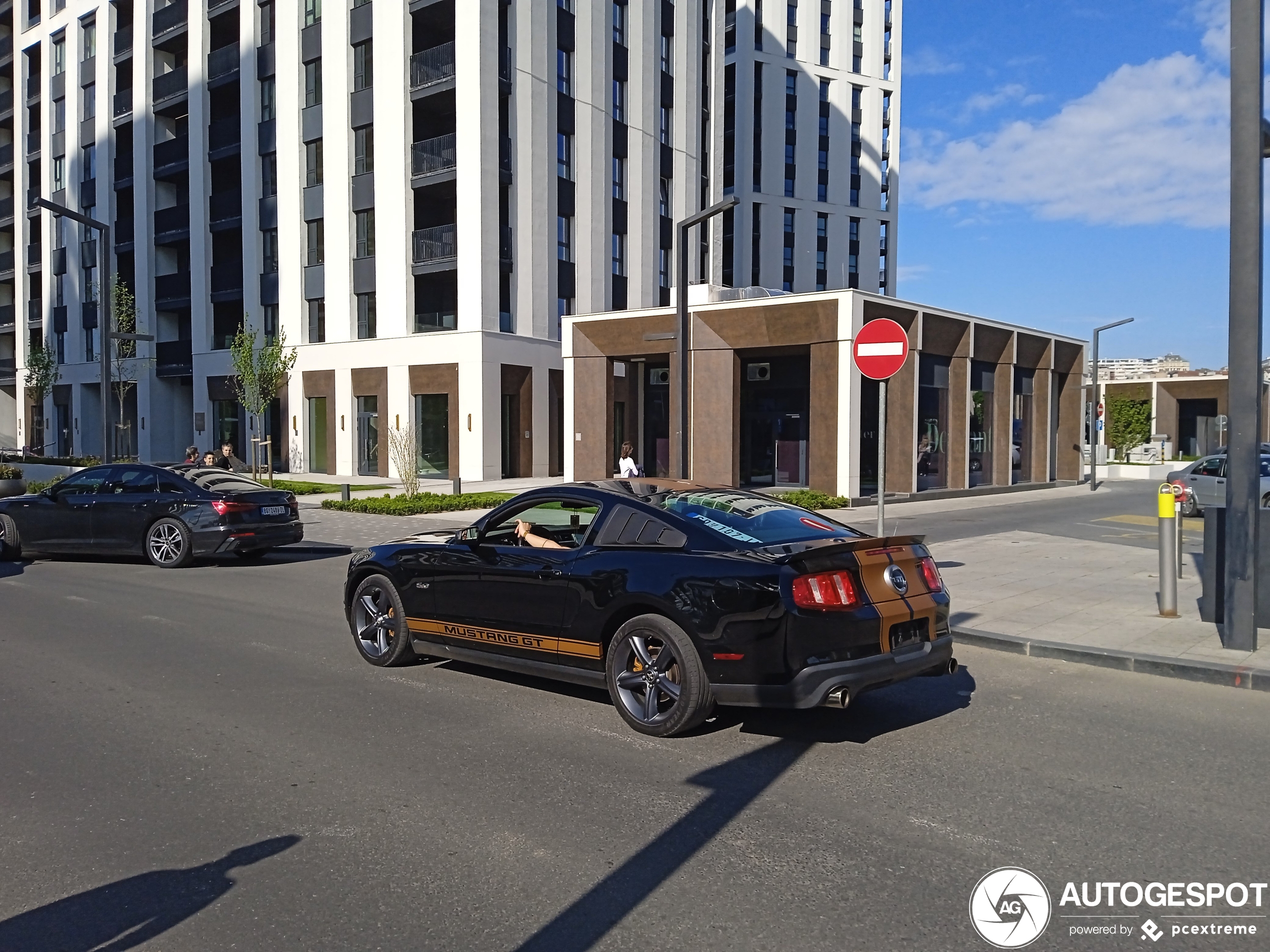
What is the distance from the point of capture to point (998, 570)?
13.5m

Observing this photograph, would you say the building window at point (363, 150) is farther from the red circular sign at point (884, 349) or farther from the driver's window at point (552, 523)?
the driver's window at point (552, 523)

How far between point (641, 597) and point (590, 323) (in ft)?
84.7

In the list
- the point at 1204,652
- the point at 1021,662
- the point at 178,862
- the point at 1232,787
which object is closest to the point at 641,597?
the point at 178,862

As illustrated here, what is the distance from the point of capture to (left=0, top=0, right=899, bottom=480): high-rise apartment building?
36.5 metres

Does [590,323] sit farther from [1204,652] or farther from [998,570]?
[1204,652]

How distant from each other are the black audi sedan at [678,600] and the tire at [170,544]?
787cm

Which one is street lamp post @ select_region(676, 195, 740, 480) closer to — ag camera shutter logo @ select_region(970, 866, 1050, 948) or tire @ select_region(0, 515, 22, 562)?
tire @ select_region(0, 515, 22, 562)

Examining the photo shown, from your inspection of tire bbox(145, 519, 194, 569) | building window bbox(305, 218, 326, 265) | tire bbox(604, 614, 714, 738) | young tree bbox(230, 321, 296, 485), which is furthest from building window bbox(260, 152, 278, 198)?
tire bbox(604, 614, 714, 738)

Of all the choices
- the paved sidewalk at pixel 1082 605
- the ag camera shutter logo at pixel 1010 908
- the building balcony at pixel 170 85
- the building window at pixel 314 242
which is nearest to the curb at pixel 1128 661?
the paved sidewalk at pixel 1082 605

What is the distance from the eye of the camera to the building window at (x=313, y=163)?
40.2m

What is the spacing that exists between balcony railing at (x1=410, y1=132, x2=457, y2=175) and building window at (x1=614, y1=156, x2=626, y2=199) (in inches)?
297

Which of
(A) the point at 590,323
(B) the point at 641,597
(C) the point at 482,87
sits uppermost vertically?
(C) the point at 482,87

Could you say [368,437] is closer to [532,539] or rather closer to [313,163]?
[313,163]

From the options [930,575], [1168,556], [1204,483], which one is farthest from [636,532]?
[1204,483]
